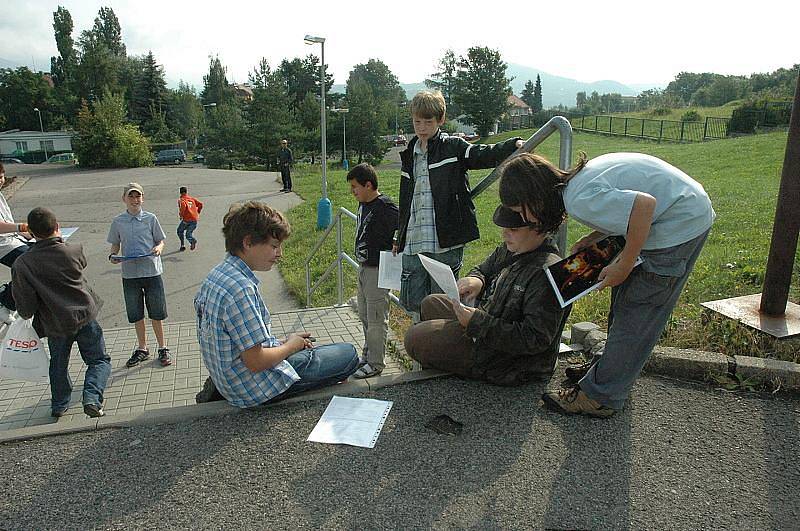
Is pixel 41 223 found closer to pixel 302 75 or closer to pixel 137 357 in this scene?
pixel 137 357

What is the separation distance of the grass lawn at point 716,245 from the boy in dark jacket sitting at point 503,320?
1121mm

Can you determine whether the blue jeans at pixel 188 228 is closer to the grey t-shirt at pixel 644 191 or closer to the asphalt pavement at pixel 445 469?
the asphalt pavement at pixel 445 469

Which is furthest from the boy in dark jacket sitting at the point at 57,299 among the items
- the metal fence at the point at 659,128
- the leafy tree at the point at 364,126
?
the leafy tree at the point at 364,126

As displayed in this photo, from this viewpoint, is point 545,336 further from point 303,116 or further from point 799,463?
point 303,116

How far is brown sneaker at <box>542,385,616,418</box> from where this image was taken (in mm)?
2771

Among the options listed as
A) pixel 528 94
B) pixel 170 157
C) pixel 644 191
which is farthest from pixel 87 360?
pixel 528 94

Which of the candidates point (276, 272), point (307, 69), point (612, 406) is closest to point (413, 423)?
point (612, 406)

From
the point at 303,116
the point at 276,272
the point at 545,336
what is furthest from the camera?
the point at 303,116

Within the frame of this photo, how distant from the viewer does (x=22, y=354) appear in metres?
4.19

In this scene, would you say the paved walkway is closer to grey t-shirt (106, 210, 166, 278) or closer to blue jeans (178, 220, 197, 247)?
grey t-shirt (106, 210, 166, 278)

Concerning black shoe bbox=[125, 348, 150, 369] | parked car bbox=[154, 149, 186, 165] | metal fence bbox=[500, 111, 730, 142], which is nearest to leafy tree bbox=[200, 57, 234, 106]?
parked car bbox=[154, 149, 186, 165]

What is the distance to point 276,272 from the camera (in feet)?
33.8

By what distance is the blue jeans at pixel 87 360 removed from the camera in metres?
4.30

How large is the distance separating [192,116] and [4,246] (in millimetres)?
73670
